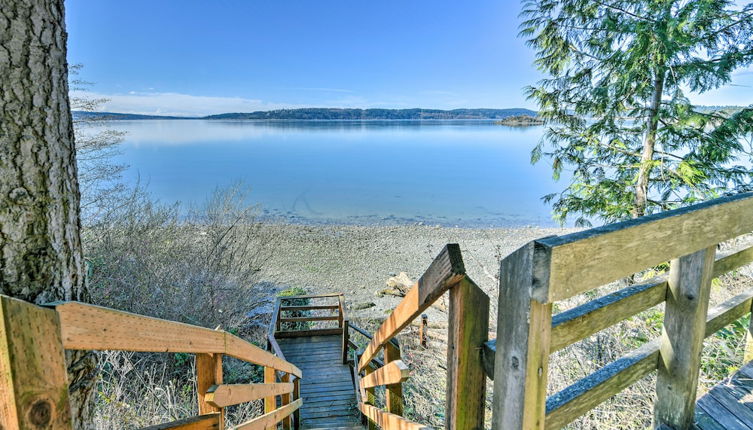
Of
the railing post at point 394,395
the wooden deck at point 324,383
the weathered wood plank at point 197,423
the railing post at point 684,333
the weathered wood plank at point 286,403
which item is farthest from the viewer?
the wooden deck at point 324,383

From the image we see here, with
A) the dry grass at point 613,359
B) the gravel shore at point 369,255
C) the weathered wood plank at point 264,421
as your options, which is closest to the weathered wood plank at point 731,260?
the dry grass at point 613,359

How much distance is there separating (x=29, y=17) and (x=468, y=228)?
23.6 metres

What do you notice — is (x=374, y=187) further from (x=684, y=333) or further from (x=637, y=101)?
(x=684, y=333)

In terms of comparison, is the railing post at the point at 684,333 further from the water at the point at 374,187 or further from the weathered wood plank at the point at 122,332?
the water at the point at 374,187

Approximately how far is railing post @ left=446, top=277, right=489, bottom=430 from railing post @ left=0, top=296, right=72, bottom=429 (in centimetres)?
101

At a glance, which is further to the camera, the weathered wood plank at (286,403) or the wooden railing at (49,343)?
the weathered wood plank at (286,403)

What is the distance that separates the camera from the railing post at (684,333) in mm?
1587

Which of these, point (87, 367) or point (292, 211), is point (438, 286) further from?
point (292, 211)

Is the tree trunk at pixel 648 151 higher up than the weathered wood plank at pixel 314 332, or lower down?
higher up

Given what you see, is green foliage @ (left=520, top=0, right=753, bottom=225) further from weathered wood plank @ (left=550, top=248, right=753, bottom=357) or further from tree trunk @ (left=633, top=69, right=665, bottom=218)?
weathered wood plank @ (left=550, top=248, right=753, bottom=357)

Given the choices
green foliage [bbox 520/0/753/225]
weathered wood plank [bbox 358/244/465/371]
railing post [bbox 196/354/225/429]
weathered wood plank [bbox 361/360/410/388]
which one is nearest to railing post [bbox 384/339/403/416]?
weathered wood plank [bbox 361/360/410/388]

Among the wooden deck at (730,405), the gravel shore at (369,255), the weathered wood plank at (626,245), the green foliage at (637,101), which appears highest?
the green foliage at (637,101)

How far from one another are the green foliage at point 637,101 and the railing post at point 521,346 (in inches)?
278

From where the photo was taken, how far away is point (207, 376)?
5.81 feet
